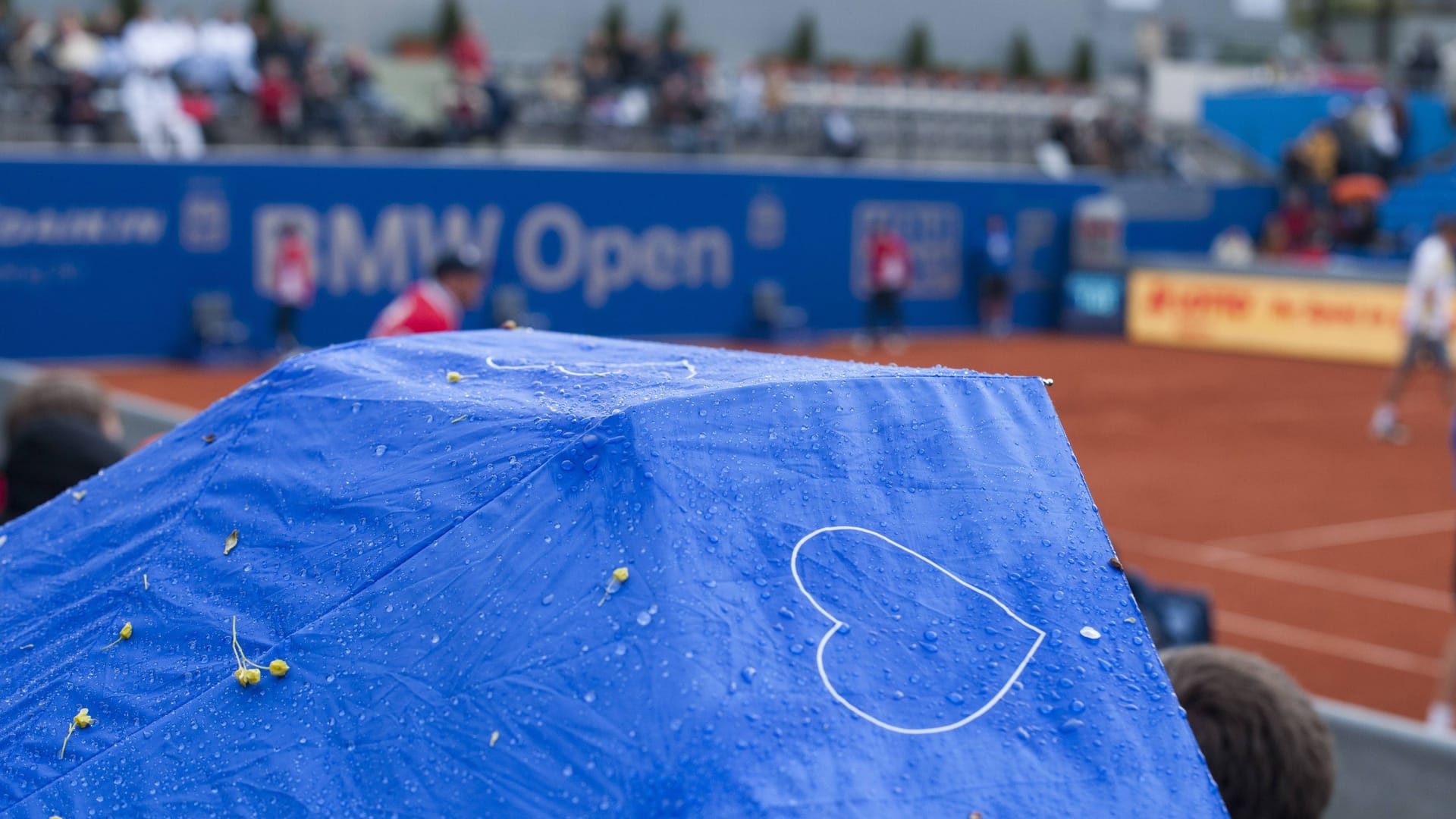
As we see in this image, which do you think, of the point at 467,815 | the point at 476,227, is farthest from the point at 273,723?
the point at 476,227

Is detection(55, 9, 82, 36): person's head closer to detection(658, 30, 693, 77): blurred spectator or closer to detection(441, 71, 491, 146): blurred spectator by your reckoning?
detection(441, 71, 491, 146): blurred spectator

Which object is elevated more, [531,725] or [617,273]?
[531,725]

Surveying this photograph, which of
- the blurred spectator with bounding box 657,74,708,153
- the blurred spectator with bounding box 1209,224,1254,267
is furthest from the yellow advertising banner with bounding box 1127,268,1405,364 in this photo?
the blurred spectator with bounding box 657,74,708,153

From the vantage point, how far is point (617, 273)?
23375mm

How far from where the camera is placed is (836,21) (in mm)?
38938

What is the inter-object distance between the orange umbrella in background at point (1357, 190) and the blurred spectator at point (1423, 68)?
21.7 ft

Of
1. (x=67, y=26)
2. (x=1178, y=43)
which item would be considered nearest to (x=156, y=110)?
(x=67, y=26)

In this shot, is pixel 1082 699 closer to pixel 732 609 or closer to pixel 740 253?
pixel 732 609

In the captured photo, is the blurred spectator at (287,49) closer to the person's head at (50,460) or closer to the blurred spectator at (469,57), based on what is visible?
the blurred spectator at (469,57)

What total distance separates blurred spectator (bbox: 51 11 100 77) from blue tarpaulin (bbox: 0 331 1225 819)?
21.3 metres

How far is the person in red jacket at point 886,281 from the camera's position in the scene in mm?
24438

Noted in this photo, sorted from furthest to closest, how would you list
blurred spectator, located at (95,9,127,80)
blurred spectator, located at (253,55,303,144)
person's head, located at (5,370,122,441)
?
blurred spectator, located at (95,9,127,80)
blurred spectator, located at (253,55,303,144)
person's head, located at (5,370,122,441)

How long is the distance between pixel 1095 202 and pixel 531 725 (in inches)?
1072

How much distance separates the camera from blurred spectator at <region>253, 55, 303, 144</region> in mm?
21656
